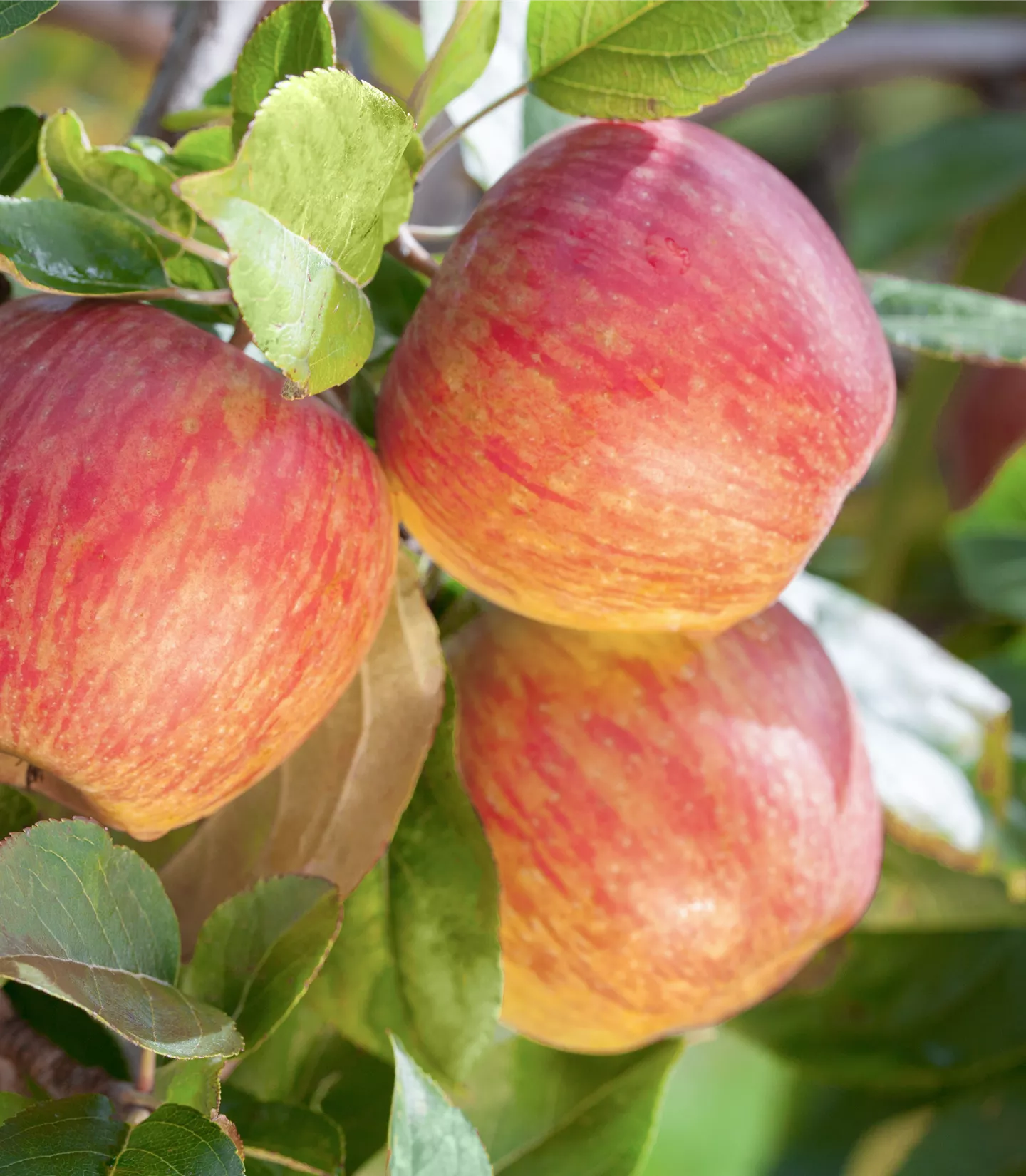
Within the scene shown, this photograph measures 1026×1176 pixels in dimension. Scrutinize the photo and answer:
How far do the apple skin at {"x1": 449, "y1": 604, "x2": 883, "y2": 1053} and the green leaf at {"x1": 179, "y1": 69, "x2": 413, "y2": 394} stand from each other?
0.69ft

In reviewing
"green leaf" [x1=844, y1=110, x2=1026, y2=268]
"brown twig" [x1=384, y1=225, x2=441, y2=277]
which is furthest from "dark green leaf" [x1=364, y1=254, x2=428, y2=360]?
"green leaf" [x1=844, y1=110, x2=1026, y2=268]

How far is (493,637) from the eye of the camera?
56cm

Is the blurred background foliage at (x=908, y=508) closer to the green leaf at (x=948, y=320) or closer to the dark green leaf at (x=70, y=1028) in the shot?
the green leaf at (x=948, y=320)

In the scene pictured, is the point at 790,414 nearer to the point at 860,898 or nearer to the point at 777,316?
the point at 777,316

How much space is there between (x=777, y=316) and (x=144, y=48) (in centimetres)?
93

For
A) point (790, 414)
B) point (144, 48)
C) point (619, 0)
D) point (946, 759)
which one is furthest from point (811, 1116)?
point (144, 48)

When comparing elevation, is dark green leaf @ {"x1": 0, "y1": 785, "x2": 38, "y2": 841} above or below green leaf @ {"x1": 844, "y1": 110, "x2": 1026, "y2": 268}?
above

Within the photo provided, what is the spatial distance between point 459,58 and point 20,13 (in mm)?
147

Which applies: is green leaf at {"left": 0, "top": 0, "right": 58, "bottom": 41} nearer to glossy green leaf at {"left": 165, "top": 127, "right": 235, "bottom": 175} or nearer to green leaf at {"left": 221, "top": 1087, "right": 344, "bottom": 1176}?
glossy green leaf at {"left": 165, "top": 127, "right": 235, "bottom": 175}

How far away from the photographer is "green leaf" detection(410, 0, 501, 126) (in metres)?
0.42

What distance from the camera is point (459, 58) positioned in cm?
44

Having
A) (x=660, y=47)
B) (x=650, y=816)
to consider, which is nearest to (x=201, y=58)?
(x=660, y=47)

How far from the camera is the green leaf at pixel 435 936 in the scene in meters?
0.47

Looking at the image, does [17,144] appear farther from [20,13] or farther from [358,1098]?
[358,1098]
